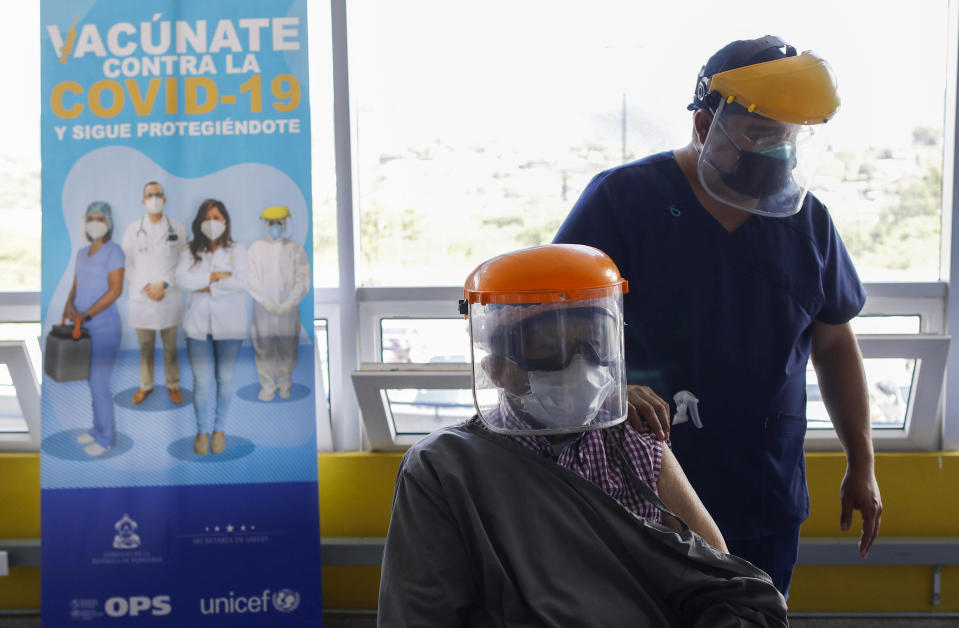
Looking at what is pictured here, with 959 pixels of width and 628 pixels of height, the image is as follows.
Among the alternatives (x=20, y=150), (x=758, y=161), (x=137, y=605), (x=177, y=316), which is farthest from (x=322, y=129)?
(x=758, y=161)

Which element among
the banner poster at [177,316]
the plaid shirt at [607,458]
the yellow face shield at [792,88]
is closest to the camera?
the plaid shirt at [607,458]

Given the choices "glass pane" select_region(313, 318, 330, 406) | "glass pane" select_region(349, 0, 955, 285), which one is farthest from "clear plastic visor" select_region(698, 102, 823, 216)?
"glass pane" select_region(313, 318, 330, 406)

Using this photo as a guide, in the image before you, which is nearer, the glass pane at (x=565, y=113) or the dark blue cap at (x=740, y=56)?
the dark blue cap at (x=740, y=56)

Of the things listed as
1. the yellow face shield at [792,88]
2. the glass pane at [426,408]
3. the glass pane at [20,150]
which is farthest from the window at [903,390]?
the glass pane at [20,150]

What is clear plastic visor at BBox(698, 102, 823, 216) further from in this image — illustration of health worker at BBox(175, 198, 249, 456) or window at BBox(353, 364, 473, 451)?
illustration of health worker at BBox(175, 198, 249, 456)

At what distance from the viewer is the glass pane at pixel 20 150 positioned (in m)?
2.96

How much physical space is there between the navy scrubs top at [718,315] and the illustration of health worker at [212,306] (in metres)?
1.33

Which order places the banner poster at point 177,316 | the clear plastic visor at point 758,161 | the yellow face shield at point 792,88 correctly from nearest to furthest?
the yellow face shield at point 792,88, the clear plastic visor at point 758,161, the banner poster at point 177,316

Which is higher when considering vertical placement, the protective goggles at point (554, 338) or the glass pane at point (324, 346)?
the protective goggles at point (554, 338)

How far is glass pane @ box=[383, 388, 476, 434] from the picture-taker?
3053mm

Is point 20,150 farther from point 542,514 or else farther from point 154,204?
point 542,514

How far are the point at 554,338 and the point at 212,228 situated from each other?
5.53 ft

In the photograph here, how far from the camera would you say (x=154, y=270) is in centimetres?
262

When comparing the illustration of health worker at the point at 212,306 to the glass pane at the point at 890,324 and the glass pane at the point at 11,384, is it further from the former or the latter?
the glass pane at the point at 890,324
